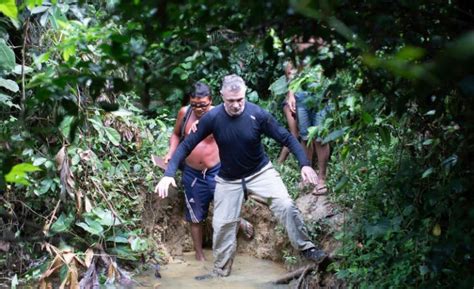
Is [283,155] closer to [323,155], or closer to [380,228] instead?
[323,155]

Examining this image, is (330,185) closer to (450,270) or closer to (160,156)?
(160,156)

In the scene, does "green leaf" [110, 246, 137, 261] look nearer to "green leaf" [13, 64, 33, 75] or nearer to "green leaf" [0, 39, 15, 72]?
"green leaf" [13, 64, 33, 75]

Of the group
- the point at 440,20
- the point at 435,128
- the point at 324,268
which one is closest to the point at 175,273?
the point at 324,268

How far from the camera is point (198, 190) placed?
6.44 meters

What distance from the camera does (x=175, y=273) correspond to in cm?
650

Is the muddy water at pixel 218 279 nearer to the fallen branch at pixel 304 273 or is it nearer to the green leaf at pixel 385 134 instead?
the fallen branch at pixel 304 273

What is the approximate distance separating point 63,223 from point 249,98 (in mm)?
3432

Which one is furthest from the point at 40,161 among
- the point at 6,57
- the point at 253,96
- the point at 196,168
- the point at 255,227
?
the point at 253,96

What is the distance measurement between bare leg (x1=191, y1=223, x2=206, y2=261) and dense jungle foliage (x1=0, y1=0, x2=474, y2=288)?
415 mm

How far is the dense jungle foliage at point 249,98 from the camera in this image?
6.00 feet

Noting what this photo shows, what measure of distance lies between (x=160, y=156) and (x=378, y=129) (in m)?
3.13

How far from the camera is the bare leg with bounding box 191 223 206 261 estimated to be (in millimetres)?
6660

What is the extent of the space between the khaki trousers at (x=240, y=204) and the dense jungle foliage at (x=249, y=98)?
46cm

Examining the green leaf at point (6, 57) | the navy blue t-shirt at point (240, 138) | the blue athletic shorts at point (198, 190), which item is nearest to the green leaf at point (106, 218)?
the navy blue t-shirt at point (240, 138)
